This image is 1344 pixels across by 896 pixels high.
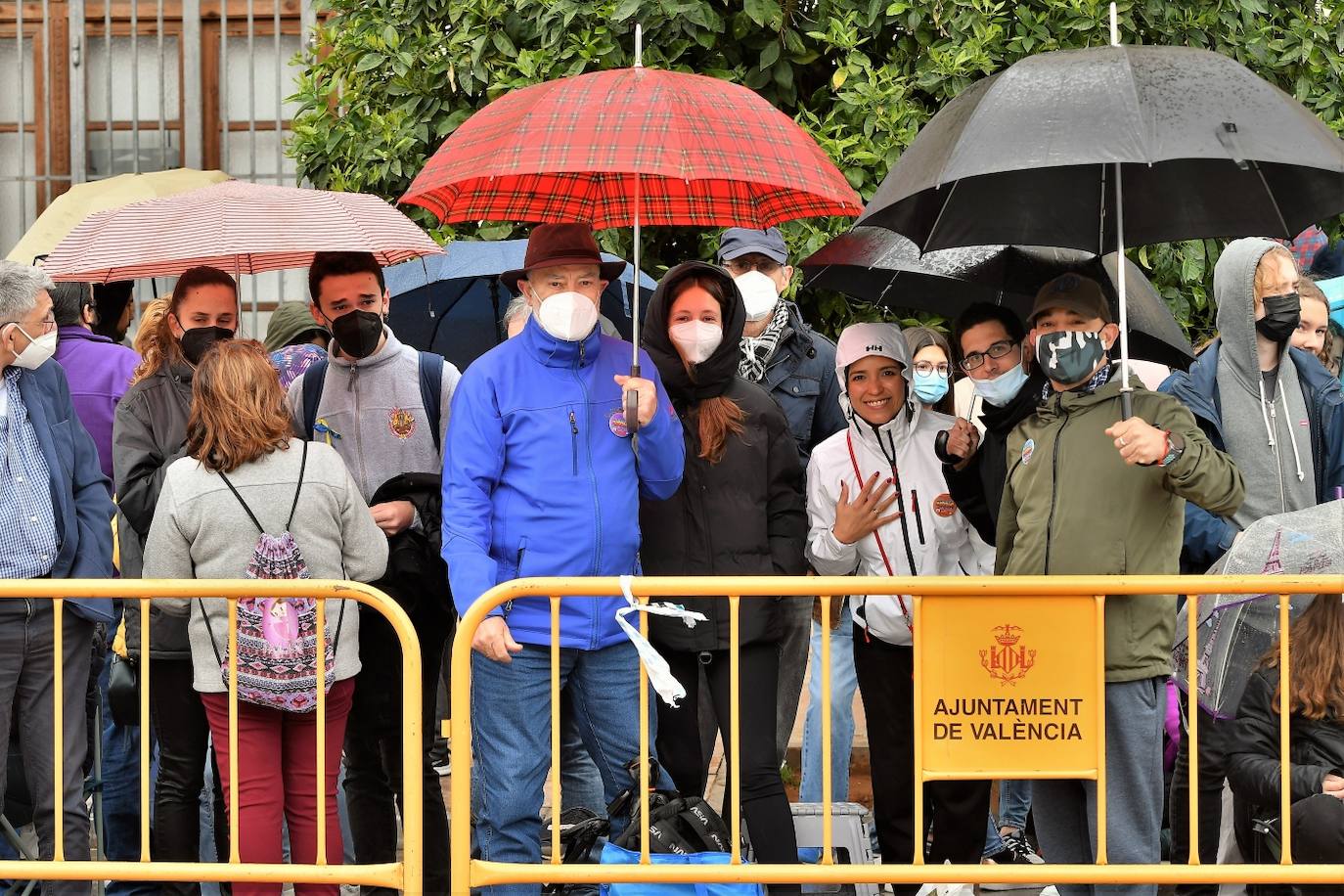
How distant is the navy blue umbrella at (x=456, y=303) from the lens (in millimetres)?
7734

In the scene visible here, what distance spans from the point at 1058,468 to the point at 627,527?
1.25 m

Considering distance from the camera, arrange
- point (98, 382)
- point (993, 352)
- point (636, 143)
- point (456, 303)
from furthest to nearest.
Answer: point (456, 303), point (98, 382), point (993, 352), point (636, 143)

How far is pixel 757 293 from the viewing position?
651 centimetres

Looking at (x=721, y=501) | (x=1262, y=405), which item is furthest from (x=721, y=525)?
(x=1262, y=405)

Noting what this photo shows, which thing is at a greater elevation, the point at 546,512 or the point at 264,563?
the point at 546,512

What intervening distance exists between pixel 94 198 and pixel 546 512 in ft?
15.7

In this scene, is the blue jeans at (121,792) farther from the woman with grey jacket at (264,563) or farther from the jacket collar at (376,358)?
the jacket collar at (376,358)

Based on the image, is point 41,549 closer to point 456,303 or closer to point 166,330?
point 166,330

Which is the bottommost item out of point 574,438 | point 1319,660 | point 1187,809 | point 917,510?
point 1187,809

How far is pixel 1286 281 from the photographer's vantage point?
5918 millimetres

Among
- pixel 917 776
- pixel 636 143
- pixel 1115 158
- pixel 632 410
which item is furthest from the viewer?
pixel 632 410

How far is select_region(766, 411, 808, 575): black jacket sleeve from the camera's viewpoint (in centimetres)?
549

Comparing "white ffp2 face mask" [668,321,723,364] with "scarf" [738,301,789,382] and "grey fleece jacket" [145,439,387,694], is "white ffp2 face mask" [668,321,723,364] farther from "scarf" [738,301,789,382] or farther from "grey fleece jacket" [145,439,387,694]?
"grey fleece jacket" [145,439,387,694]

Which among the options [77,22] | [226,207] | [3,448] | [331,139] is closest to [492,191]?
[226,207]
